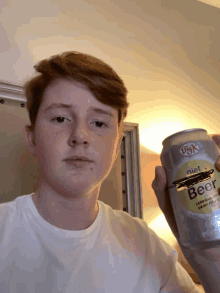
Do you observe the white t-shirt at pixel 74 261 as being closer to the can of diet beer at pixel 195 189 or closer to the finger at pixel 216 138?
the can of diet beer at pixel 195 189

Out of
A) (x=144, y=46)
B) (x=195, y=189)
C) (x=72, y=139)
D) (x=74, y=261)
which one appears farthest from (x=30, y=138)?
(x=144, y=46)

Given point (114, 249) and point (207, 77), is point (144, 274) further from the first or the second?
point (207, 77)

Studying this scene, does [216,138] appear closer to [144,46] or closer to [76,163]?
[76,163]

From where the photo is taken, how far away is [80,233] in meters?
0.62

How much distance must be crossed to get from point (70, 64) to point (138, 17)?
4.40 ft

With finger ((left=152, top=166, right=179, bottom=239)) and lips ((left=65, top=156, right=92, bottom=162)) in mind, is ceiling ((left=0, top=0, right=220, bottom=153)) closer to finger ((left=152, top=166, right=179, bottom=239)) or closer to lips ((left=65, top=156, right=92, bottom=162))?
lips ((left=65, top=156, right=92, bottom=162))

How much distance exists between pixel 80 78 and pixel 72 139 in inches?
7.0

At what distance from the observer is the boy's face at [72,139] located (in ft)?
1.94

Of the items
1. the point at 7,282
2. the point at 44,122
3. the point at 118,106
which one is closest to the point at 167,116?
the point at 118,106

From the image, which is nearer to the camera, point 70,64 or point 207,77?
point 70,64

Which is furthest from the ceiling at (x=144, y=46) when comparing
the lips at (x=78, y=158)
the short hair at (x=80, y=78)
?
the lips at (x=78, y=158)

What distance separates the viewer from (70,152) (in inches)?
23.3

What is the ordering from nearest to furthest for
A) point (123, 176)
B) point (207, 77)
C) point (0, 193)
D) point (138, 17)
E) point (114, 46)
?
point (0, 193) < point (123, 176) < point (114, 46) < point (138, 17) < point (207, 77)

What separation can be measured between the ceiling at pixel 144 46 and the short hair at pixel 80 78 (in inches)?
22.0
